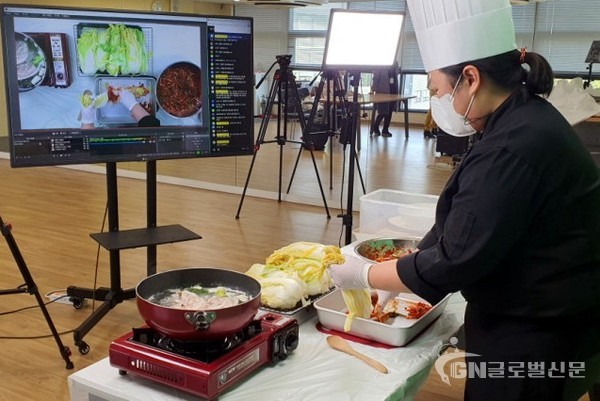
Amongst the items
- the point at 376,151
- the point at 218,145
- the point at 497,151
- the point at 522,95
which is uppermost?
the point at 522,95

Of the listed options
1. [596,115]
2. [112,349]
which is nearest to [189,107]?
[112,349]

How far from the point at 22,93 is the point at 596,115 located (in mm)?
3731

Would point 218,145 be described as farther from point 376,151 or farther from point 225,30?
point 376,151

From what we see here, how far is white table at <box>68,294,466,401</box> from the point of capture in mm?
1229

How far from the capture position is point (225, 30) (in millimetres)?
2605

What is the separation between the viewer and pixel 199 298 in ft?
4.35

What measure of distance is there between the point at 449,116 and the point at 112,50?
153cm

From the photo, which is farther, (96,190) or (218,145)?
(96,190)

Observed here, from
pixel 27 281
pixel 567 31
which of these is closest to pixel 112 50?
pixel 27 281

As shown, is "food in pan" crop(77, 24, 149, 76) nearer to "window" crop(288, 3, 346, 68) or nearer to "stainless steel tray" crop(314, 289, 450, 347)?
"stainless steel tray" crop(314, 289, 450, 347)

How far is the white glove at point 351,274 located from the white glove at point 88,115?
138 centimetres

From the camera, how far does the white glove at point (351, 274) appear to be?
140cm

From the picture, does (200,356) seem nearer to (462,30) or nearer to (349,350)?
(349,350)

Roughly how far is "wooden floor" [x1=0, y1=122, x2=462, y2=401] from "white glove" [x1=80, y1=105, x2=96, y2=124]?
105cm
